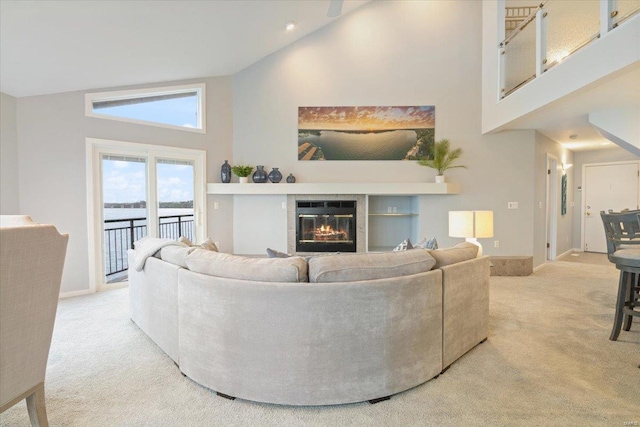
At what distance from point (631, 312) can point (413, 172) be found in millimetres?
3401

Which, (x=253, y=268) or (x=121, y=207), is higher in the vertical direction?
(x=121, y=207)

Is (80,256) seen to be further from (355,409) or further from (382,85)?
(382,85)

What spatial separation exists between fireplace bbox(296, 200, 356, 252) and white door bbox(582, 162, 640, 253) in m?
5.64

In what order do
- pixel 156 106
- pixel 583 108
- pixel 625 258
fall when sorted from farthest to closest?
pixel 156 106 → pixel 583 108 → pixel 625 258

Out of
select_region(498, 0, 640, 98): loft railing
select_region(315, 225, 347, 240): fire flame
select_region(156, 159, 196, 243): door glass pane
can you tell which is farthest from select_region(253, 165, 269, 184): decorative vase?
select_region(498, 0, 640, 98): loft railing

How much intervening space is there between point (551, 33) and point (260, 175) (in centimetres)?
439

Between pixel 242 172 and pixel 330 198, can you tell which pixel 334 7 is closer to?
pixel 330 198

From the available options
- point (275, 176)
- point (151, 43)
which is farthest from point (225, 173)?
point (151, 43)

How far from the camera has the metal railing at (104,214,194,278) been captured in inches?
174

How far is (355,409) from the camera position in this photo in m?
1.79

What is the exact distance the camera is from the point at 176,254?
2.32 metres

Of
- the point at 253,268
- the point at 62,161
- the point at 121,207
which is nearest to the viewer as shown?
the point at 253,268

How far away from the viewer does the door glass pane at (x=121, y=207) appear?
14.2 ft

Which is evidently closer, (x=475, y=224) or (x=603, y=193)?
(x=475, y=224)
